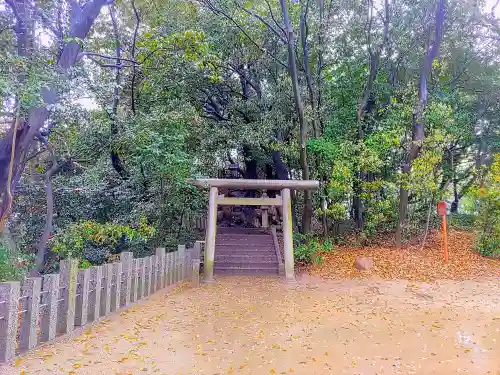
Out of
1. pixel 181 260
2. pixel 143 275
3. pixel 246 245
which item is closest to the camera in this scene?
pixel 143 275

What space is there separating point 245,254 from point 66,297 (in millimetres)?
6907

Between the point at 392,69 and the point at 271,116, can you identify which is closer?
the point at 271,116

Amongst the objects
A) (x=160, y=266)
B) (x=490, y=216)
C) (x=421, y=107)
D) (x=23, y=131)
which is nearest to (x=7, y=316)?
(x=23, y=131)

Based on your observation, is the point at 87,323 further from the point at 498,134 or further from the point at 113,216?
the point at 498,134

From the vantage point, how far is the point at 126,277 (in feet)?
19.4

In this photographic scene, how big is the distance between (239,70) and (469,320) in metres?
8.71

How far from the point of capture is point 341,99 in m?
12.8

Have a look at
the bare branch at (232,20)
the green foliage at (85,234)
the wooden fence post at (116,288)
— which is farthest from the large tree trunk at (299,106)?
the wooden fence post at (116,288)

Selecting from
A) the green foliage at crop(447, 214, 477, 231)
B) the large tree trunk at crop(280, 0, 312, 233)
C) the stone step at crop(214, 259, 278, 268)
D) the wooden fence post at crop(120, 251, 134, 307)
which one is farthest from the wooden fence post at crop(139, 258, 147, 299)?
the green foliage at crop(447, 214, 477, 231)

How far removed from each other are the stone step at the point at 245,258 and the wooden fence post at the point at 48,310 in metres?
6.58

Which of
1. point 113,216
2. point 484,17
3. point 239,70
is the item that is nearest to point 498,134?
point 484,17

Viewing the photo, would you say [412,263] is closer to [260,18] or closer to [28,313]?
[260,18]

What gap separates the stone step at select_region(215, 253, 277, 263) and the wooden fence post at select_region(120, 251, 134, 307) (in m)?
4.77

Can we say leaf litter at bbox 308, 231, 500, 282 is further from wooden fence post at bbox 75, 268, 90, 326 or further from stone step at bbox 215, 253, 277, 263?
wooden fence post at bbox 75, 268, 90, 326
